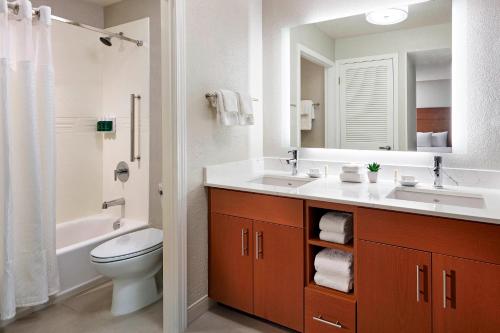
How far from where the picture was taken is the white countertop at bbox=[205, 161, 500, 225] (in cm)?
135

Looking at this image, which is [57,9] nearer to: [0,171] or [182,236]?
[0,171]

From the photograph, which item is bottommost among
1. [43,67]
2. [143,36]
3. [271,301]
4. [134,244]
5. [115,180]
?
[271,301]

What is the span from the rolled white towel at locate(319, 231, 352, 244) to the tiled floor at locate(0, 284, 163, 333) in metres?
1.12

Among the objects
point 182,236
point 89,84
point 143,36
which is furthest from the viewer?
point 89,84

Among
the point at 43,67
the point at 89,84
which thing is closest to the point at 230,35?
the point at 43,67

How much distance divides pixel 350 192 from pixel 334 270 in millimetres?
416

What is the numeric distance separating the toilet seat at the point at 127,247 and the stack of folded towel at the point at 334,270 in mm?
1093

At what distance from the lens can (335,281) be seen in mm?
1684

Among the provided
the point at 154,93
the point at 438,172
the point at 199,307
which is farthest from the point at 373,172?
the point at 154,93

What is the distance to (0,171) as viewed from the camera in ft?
5.90

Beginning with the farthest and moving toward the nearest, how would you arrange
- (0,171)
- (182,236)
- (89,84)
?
(89,84)
(182,236)
(0,171)

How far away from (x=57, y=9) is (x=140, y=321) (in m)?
2.66

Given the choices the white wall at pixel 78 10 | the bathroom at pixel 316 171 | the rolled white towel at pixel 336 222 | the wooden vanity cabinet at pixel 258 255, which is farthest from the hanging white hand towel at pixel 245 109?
the white wall at pixel 78 10

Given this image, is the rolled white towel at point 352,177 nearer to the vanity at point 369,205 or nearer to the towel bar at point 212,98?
the vanity at point 369,205
